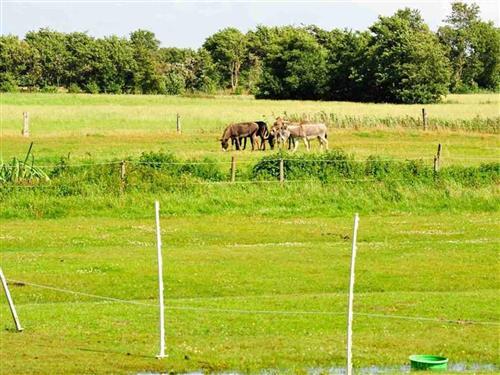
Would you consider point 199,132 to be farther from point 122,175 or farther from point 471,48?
point 471,48

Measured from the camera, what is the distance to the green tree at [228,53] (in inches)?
6457

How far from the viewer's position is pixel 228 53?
536ft

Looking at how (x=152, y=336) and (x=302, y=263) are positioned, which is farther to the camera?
(x=302, y=263)

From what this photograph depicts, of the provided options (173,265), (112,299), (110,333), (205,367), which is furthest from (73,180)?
(205,367)

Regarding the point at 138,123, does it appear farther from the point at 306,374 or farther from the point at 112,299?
the point at 306,374

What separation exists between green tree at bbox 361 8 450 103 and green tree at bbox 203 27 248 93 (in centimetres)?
5624

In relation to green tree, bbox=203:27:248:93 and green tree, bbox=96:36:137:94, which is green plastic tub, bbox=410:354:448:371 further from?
green tree, bbox=203:27:248:93

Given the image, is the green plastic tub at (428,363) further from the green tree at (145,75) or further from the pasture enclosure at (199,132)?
the green tree at (145,75)

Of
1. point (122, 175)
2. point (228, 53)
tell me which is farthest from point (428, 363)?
point (228, 53)

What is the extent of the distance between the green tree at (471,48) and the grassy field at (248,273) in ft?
298

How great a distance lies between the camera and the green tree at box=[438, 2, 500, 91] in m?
136

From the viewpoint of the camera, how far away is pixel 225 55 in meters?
164

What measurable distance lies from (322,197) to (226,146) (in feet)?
55.5

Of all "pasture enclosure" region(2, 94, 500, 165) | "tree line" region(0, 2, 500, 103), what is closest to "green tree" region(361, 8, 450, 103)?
"tree line" region(0, 2, 500, 103)
